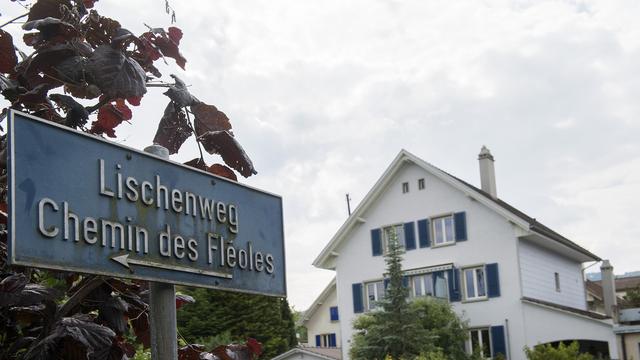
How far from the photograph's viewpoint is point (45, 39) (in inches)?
106

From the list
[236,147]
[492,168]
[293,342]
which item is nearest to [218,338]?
[293,342]

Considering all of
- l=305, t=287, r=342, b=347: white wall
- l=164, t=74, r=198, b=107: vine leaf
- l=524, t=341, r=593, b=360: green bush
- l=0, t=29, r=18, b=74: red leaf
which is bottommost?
l=524, t=341, r=593, b=360: green bush

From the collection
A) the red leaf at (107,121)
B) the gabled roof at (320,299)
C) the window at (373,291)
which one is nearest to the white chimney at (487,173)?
the window at (373,291)

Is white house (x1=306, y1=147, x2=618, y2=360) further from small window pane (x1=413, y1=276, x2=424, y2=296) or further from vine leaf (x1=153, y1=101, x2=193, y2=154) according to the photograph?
vine leaf (x1=153, y1=101, x2=193, y2=154)

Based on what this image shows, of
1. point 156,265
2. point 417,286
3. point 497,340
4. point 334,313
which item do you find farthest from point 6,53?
point 334,313

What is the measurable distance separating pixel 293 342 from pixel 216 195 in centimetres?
3845

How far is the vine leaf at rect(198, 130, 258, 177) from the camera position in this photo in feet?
9.41

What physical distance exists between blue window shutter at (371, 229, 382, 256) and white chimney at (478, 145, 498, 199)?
15.6 ft

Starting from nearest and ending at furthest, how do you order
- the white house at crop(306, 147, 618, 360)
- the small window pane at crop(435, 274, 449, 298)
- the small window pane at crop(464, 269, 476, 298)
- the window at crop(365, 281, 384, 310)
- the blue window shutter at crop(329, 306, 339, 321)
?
the white house at crop(306, 147, 618, 360) → the small window pane at crop(464, 269, 476, 298) → the small window pane at crop(435, 274, 449, 298) → the window at crop(365, 281, 384, 310) → the blue window shutter at crop(329, 306, 339, 321)

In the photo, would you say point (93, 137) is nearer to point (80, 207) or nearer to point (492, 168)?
point (80, 207)

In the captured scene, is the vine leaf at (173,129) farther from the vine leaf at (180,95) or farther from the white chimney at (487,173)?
the white chimney at (487,173)

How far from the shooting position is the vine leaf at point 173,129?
2.87 meters

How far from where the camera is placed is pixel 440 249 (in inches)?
1288

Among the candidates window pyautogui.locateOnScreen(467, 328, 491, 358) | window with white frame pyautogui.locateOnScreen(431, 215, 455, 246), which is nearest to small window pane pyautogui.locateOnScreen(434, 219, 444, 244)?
window with white frame pyautogui.locateOnScreen(431, 215, 455, 246)
